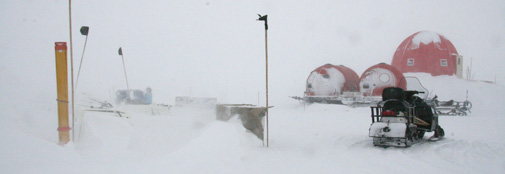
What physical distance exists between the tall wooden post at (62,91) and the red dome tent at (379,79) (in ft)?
Result: 71.4

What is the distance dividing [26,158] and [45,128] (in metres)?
3.85

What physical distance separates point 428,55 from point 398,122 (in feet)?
76.1

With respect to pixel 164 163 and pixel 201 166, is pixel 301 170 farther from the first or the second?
pixel 164 163

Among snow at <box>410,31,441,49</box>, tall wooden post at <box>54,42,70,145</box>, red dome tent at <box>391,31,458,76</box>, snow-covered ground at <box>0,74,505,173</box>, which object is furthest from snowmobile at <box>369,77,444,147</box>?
snow at <box>410,31,441,49</box>

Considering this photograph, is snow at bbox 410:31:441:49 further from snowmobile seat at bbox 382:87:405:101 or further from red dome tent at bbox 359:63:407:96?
snowmobile seat at bbox 382:87:405:101

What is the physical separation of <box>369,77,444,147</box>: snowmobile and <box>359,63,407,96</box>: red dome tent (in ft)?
50.0

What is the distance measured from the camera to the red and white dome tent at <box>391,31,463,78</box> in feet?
95.7

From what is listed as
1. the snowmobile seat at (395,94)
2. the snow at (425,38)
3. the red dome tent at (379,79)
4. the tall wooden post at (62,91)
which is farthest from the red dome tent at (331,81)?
the tall wooden post at (62,91)

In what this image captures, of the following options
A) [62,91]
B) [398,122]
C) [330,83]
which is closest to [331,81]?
[330,83]

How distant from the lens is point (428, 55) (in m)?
29.2

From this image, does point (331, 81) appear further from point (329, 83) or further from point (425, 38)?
point (425, 38)

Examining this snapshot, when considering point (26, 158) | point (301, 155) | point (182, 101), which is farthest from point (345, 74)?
point (26, 158)

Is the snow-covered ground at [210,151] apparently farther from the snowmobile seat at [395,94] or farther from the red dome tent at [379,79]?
the red dome tent at [379,79]

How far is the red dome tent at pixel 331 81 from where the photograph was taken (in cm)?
2833
